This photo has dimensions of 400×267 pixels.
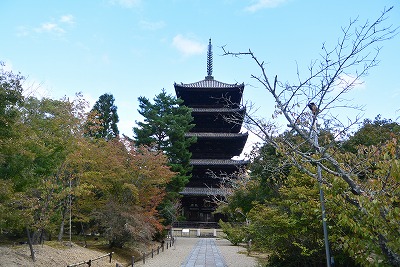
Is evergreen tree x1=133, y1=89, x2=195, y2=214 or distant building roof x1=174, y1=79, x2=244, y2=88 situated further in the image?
distant building roof x1=174, y1=79, x2=244, y2=88

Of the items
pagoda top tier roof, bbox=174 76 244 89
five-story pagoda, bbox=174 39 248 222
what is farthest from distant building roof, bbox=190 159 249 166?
pagoda top tier roof, bbox=174 76 244 89

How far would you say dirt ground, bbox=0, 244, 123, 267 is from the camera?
1104cm

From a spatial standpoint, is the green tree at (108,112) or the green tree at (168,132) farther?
the green tree at (108,112)

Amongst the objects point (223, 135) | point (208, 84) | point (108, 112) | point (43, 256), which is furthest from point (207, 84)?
point (43, 256)

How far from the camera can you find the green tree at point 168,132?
26.7 m

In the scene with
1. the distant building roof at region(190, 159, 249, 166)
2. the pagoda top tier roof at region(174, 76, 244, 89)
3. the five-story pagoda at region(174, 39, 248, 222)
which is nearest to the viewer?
the distant building roof at region(190, 159, 249, 166)

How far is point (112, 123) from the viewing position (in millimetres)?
33750

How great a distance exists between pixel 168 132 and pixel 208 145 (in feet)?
29.0

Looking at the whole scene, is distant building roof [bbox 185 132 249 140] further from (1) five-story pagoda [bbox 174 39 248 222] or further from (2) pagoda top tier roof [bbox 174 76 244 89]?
(2) pagoda top tier roof [bbox 174 76 244 89]

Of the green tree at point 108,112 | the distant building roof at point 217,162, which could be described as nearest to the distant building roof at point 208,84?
the green tree at point 108,112

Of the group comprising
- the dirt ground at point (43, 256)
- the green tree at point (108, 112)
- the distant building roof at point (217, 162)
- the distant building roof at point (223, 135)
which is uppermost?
the green tree at point (108, 112)

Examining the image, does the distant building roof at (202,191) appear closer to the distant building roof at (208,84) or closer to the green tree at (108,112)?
the green tree at (108,112)

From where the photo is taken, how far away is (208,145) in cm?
3562

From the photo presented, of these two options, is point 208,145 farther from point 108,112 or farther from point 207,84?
point 108,112
